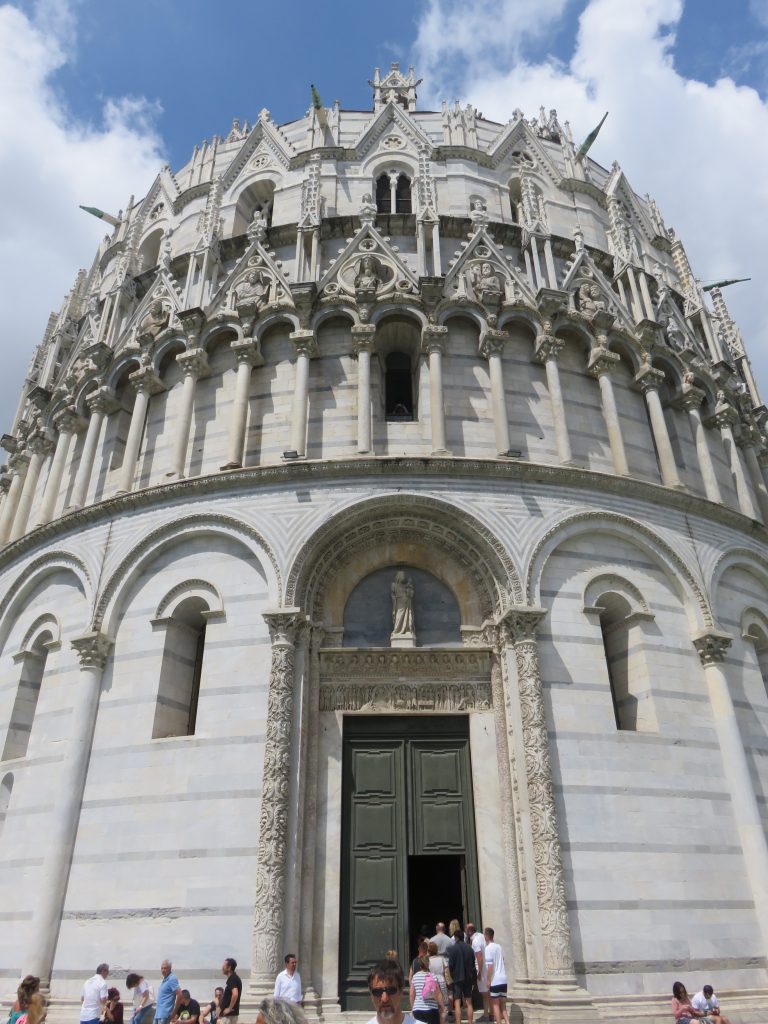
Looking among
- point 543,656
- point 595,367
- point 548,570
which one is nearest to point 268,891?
point 543,656

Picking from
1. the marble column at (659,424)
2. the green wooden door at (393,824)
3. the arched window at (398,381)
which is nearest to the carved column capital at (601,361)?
the marble column at (659,424)

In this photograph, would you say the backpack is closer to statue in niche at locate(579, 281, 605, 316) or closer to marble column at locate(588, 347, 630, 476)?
marble column at locate(588, 347, 630, 476)

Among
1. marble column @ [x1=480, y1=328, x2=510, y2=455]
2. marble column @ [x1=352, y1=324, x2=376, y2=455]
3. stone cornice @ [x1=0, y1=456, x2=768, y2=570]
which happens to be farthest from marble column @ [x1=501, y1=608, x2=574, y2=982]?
marble column @ [x1=352, y1=324, x2=376, y2=455]

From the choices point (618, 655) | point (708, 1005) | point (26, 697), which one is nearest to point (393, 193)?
point (618, 655)

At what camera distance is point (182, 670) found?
47.4ft

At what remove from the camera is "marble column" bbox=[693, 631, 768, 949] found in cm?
1258

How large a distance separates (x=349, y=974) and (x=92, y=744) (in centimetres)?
605

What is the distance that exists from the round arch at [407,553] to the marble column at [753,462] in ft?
31.5

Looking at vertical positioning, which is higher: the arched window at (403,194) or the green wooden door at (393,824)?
the arched window at (403,194)

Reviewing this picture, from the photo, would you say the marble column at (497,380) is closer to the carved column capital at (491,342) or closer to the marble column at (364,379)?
the carved column capital at (491,342)

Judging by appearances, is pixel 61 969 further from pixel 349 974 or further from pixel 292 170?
pixel 292 170

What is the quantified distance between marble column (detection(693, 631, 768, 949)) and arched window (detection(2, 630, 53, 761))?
44.8ft

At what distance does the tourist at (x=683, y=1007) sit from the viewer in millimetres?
10305

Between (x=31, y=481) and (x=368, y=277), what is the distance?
35.2ft
